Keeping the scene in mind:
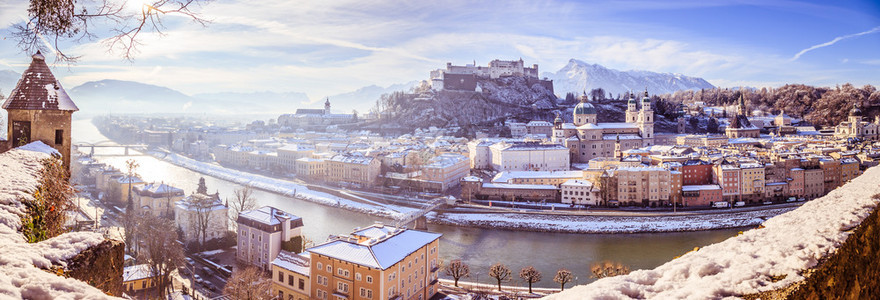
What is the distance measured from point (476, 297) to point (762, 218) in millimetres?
9524

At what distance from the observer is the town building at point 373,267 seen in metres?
5.90

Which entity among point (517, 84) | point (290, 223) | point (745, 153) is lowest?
point (290, 223)

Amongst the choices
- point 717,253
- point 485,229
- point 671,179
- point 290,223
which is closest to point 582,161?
point 671,179

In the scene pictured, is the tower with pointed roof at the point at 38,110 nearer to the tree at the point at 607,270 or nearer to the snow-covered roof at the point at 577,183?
the tree at the point at 607,270

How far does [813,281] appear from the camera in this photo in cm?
98

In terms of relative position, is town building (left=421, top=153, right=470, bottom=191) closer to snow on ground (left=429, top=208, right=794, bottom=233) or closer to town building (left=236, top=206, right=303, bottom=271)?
snow on ground (left=429, top=208, right=794, bottom=233)

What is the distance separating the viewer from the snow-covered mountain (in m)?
116

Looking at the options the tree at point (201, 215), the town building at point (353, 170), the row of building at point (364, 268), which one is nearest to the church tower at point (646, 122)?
the town building at point (353, 170)

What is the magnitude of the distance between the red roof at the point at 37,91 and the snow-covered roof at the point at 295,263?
13.3 ft

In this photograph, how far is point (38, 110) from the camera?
112 inches

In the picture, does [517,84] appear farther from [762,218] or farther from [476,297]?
[476,297]

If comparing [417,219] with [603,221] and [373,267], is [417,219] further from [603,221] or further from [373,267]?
[373,267]

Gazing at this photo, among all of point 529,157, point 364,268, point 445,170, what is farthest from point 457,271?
point 529,157

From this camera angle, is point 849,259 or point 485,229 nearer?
point 849,259
